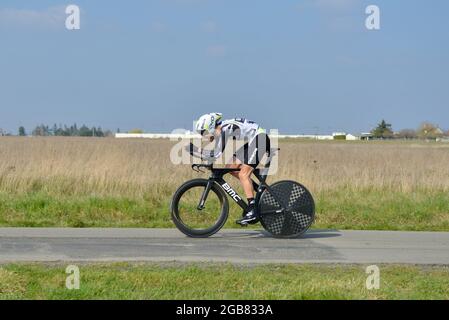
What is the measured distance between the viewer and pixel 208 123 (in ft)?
30.1

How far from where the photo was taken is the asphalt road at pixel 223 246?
7.74 meters

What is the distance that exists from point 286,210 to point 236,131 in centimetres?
136

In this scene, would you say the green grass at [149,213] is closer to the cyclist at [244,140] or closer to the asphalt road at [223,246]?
the asphalt road at [223,246]

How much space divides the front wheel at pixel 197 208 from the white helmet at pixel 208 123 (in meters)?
0.74

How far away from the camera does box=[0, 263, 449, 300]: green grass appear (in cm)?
580

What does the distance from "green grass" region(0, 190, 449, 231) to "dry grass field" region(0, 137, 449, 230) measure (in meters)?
0.02

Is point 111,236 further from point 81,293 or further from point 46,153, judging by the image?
point 46,153

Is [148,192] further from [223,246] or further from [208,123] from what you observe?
[223,246]

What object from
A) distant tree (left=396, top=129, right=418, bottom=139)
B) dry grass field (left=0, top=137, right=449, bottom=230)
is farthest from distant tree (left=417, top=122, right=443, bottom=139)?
dry grass field (left=0, top=137, right=449, bottom=230)

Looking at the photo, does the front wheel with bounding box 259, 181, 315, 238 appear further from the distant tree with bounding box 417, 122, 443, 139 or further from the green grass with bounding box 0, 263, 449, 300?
the distant tree with bounding box 417, 122, 443, 139

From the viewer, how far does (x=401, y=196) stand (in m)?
13.8

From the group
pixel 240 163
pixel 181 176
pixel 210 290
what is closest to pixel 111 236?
pixel 240 163

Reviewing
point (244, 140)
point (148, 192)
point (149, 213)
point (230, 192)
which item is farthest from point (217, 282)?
point (148, 192)
